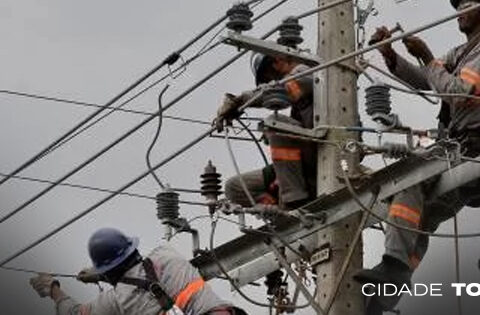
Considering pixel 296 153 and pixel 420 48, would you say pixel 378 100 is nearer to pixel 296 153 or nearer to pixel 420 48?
pixel 420 48

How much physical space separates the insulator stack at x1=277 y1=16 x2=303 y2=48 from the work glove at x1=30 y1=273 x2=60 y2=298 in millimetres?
2552

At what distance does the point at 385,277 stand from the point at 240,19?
7.05 ft

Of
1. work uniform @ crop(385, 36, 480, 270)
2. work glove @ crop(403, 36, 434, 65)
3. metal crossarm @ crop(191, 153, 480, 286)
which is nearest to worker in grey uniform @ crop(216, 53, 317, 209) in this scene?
metal crossarm @ crop(191, 153, 480, 286)

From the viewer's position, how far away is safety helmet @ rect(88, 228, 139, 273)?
1418 centimetres

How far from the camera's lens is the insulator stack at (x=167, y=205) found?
16.0 m

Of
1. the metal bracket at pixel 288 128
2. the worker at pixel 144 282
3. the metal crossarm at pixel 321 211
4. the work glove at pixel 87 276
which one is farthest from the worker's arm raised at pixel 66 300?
the metal bracket at pixel 288 128

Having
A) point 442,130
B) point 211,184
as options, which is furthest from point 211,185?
point 442,130

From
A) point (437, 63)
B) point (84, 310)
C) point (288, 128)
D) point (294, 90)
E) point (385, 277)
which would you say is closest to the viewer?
point (84, 310)

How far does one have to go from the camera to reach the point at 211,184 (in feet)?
51.6

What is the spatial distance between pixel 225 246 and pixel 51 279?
135 cm

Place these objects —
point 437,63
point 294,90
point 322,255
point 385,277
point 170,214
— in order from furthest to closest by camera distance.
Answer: point 170,214 < point 294,90 < point 322,255 < point 437,63 < point 385,277

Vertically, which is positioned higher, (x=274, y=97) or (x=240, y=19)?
(x=240, y=19)

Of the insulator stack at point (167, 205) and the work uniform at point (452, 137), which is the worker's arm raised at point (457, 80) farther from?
the insulator stack at point (167, 205)

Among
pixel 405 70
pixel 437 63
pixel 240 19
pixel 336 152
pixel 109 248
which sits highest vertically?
pixel 240 19
